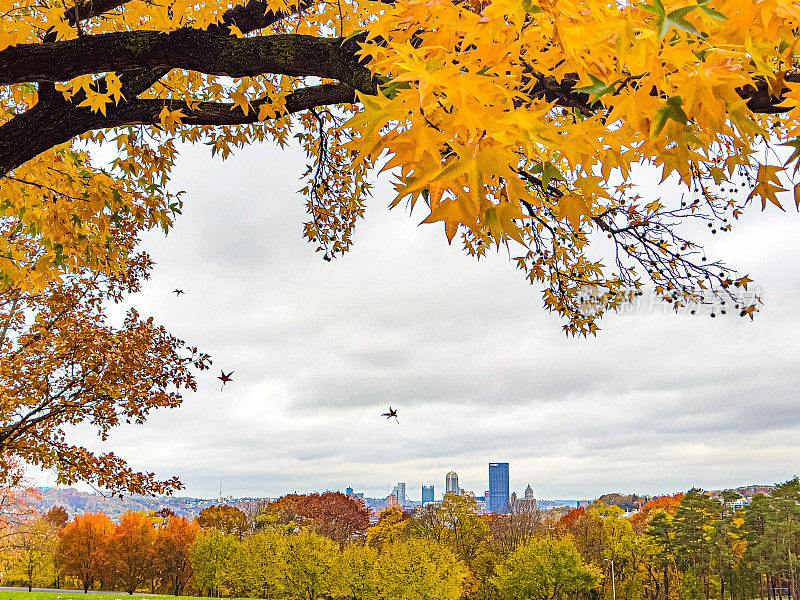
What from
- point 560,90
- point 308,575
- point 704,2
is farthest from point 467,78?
point 308,575

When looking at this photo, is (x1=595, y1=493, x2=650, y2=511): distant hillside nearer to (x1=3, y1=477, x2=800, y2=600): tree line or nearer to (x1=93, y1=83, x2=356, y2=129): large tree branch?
(x1=3, y1=477, x2=800, y2=600): tree line

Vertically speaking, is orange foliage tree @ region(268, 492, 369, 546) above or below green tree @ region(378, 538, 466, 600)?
above

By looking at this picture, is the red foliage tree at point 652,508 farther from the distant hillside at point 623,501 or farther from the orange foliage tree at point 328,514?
the orange foliage tree at point 328,514

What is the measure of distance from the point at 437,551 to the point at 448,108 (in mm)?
24236

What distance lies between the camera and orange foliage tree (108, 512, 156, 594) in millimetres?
28812

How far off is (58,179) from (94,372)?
346 centimetres

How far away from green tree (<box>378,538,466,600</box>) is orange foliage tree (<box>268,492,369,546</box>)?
16.1ft

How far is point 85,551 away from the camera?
97.6 ft

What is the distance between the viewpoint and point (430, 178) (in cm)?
96

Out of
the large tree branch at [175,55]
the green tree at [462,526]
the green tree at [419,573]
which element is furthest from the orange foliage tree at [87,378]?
the green tree at [462,526]

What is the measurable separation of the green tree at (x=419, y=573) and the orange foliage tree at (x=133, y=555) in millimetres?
12554

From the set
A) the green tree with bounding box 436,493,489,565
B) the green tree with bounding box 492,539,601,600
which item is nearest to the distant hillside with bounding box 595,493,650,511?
the green tree with bounding box 492,539,601,600

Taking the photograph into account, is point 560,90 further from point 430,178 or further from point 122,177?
point 122,177

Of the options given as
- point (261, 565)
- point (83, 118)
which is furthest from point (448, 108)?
point (261, 565)
